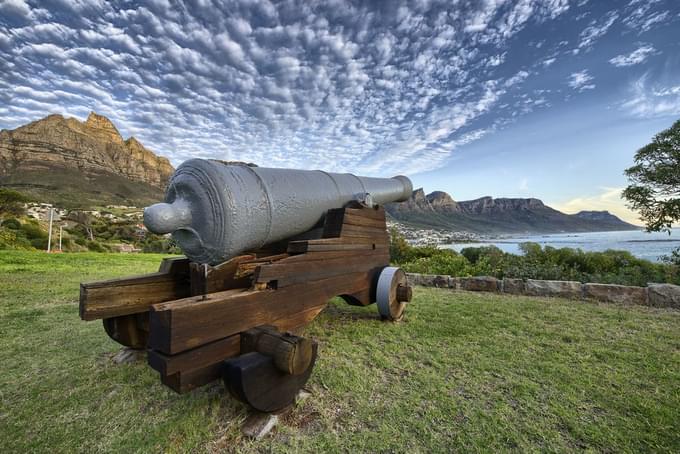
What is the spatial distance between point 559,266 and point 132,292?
906 cm

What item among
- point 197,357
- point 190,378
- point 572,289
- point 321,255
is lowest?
point 572,289

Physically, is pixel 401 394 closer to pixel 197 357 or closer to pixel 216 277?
pixel 197 357

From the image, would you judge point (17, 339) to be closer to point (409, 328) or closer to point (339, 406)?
point (339, 406)

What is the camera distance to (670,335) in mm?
3648

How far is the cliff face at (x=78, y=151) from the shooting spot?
80812mm

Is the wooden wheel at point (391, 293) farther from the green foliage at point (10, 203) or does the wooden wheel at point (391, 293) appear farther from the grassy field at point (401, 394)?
the green foliage at point (10, 203)

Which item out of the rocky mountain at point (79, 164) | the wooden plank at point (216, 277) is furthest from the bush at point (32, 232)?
the wooden plank at point (216, 277)

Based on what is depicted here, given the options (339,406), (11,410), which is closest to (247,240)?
(339,406)

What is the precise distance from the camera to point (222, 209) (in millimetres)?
2084

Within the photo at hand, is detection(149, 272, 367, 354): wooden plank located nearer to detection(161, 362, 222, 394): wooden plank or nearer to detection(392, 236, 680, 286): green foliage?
detection(161, 362, 222, 394): wooden plank

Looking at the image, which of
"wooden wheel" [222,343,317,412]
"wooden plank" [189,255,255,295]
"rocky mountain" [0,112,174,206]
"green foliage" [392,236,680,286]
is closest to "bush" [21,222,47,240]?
"rocky mountain" [0,112,174,206]

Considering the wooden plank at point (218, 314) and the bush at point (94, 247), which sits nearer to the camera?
the wooden plank at point (218, 314)

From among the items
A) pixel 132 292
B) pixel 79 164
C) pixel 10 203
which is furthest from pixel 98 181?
pixel 132 292

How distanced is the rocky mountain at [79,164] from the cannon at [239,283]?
143 feet
